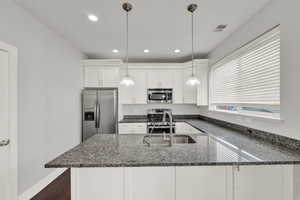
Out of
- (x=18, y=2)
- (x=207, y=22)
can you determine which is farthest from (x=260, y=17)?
(x=18, y=2)

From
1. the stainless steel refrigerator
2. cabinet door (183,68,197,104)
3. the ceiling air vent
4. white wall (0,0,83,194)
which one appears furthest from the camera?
cabinet door (183,68,197,104)

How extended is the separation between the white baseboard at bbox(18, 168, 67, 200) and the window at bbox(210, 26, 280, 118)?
135 inches

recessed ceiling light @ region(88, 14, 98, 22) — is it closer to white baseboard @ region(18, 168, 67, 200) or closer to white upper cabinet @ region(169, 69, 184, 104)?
white upper cabinet @ region(169, 69, 184, 104)

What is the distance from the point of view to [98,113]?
3760mm

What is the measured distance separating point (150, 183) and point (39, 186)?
216 cm

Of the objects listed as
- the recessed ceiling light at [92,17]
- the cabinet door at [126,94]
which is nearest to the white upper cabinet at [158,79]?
the cabinet door at [126,94]

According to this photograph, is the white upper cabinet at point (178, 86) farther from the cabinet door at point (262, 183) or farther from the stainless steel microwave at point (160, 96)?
the cabinet door at point (262, 183)

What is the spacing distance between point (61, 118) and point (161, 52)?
2685mm

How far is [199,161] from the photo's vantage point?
1.27 m

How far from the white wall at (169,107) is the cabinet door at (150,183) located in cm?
334

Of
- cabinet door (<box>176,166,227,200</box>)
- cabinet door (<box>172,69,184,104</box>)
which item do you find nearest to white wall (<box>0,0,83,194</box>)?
cabinet door (<box>176,166,227,200</box>)

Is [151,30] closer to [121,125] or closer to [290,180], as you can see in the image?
[121,125]

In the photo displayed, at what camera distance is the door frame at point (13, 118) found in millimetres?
1938

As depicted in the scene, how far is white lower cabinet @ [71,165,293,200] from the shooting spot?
130cm
